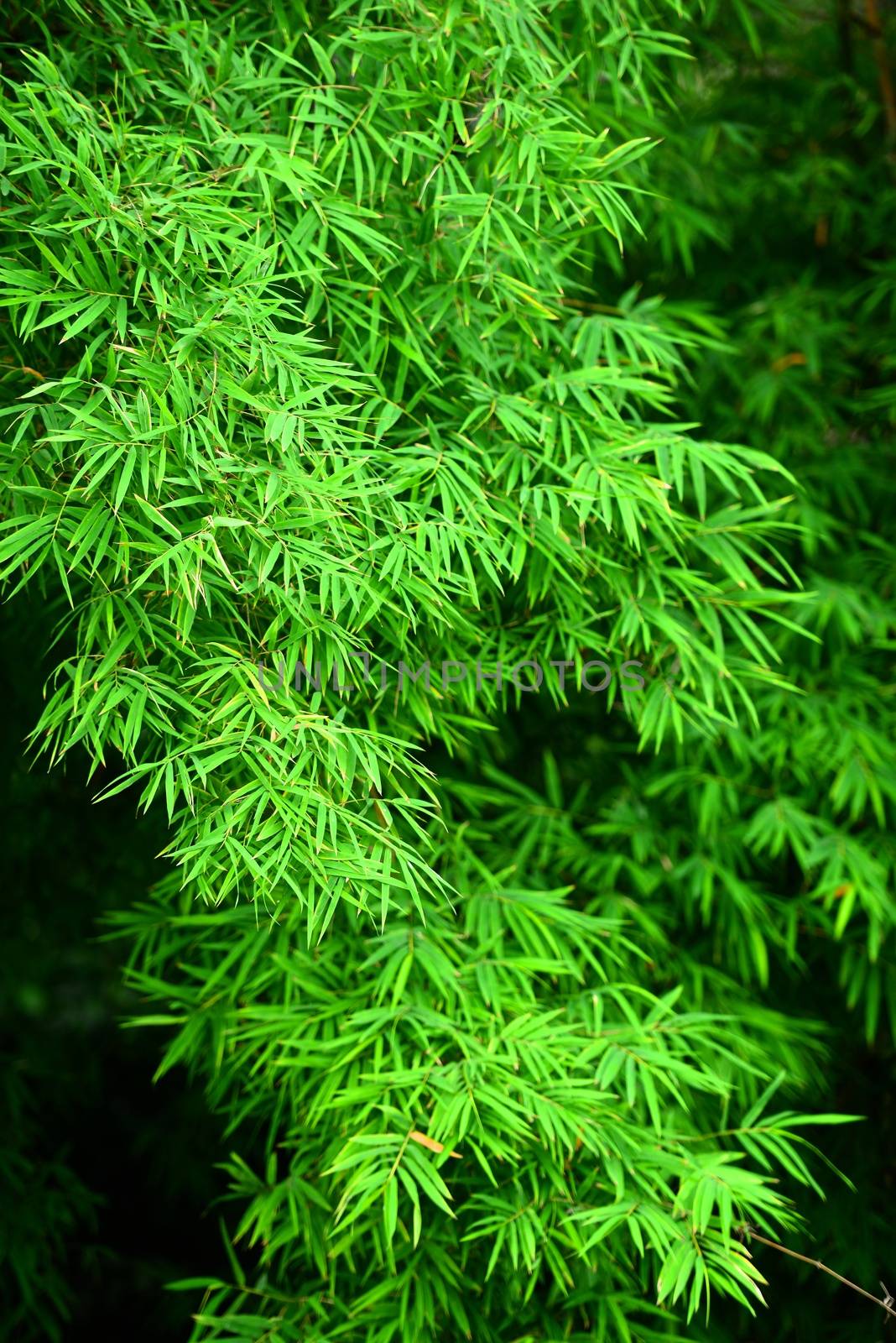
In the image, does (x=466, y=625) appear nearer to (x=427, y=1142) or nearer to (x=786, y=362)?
(x=427, y=1142)

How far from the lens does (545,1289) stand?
2014mm

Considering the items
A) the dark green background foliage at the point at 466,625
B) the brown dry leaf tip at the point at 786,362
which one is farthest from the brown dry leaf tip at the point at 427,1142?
the brown dry leaf tip at the point at 786,362

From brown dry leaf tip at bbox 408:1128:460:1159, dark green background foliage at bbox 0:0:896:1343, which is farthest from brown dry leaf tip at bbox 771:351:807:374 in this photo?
brown dry leaf tip at bbox 408:1128:460:1159

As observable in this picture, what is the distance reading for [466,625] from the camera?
177 cm

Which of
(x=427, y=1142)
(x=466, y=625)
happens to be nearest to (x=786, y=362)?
(x=466, y=625)

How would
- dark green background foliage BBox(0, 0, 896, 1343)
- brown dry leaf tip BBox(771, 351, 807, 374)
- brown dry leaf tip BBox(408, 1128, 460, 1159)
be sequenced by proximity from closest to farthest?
dark green background foliage BBox(0, 0, 896, 1343) → brown dry leaf tip BBox(408, 1128, 460, 1159) → brown dry leaf tip BBox(771, 351, 807, 374)

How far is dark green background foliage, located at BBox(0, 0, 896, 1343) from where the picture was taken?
1.50 meters

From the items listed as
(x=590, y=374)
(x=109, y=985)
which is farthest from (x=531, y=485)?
(x=109, y=985)

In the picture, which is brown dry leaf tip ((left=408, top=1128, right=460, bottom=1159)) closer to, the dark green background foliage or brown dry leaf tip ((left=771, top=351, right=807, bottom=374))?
the dark green background foliage

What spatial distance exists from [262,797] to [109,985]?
2.36 metres

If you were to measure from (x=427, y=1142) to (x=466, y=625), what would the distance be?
30.6 inches

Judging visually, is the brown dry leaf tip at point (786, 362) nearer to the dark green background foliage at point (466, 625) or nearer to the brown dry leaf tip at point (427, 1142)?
the dark green background foliage at point (466, 625)

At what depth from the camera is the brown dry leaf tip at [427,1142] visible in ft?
5.57

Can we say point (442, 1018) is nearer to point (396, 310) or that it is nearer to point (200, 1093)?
point (396, 310)
